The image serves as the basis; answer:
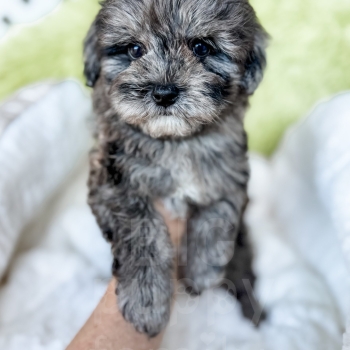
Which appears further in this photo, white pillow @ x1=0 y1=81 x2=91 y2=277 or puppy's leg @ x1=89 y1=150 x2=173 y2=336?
white pillow @ x1=0 y1=81 x2=91 y2=277

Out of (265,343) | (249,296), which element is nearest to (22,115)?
(249,296)

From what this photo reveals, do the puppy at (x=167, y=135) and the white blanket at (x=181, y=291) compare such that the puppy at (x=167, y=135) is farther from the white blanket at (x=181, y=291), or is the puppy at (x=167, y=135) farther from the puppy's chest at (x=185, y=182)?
the white blanket at (x=181, y=291)

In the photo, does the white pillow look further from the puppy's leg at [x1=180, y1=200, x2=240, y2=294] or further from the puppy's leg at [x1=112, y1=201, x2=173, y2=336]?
the puppy's leg at [x1=180, y1=200, x2=240, y2=294]

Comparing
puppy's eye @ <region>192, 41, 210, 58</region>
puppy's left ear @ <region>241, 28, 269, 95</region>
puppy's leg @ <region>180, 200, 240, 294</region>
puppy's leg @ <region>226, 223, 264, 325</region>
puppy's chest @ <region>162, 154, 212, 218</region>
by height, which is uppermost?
puppy's eye @ <region>192, 41, 210, 58</region>

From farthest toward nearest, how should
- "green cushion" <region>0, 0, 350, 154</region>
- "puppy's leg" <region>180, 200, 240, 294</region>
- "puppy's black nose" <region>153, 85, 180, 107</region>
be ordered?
1. "green cushion" <region>0, 0, 350, 154</region>
2. "puppy's leg" <region>180, 200, 240, 294</region>
3. "puppy's black nose" <region>153, 85, 180, 107</region>

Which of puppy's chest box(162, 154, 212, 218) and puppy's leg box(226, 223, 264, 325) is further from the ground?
puppy's chest box(162, 154, 212, 218)

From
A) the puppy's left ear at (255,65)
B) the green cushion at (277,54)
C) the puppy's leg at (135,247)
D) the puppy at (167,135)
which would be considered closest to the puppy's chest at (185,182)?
the puppy at (167,135)

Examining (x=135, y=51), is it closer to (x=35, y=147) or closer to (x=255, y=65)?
(x=255, y=65)

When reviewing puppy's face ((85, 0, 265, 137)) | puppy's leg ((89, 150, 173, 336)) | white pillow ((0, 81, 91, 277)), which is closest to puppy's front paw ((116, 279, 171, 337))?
puppy's leg ((89, 150, 173, 336))
